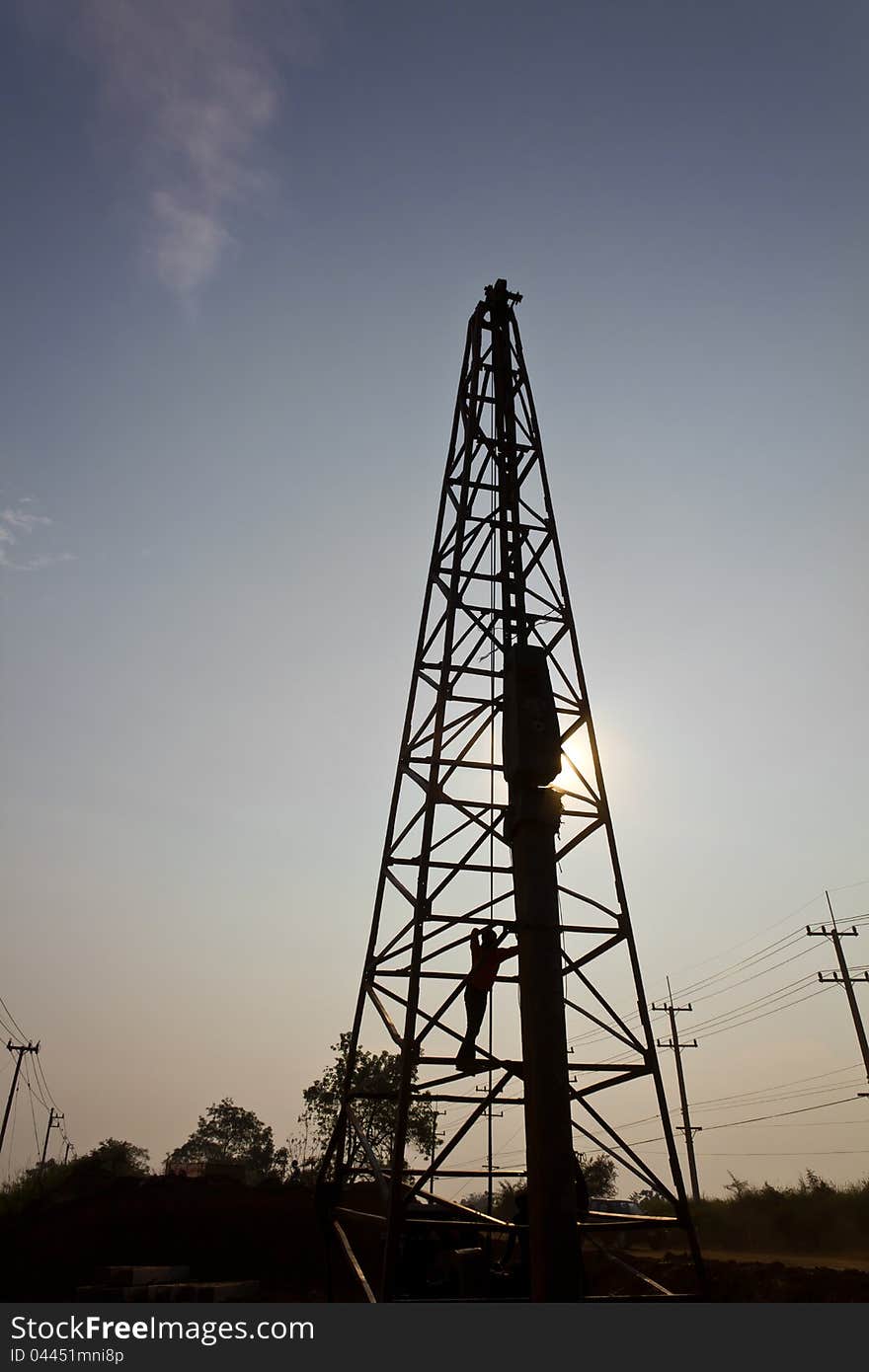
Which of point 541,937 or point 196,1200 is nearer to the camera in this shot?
point 541,937

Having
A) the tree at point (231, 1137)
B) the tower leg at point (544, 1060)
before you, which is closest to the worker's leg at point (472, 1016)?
the tower leg at point (544, 1060)

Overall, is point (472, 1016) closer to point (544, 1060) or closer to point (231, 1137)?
point (544, 1060)

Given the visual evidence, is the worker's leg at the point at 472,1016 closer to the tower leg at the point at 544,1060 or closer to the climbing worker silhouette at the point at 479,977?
the climbing worker silhouette at the point at 479,977

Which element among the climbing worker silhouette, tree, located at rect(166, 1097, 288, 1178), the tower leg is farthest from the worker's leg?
tree, located at rect(166, 1097, 288, 1178)

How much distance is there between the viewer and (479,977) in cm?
867

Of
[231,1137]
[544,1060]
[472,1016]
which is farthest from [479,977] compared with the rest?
[231,1137]

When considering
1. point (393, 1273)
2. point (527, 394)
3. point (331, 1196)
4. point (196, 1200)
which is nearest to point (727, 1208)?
point (196, 1200)

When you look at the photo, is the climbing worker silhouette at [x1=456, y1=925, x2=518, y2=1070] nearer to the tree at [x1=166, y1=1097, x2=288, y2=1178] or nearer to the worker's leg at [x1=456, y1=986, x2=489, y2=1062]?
the worker's leg at [x1=456, y1=986, x2=489, y2=1062]

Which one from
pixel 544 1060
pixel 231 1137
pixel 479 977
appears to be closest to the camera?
pixel 544 1060

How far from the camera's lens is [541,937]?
27.6 feet

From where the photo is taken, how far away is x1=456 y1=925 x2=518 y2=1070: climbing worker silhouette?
8.62m

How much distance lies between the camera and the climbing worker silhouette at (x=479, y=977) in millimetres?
8625
